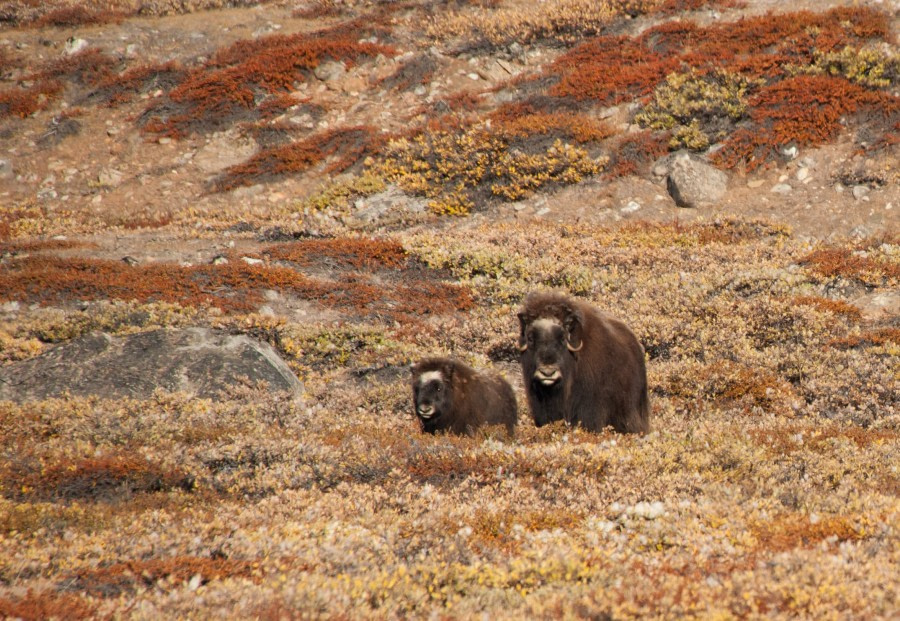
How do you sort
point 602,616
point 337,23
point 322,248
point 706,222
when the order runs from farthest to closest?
point 337,23
point 706,222
point 322,248
point 602,616

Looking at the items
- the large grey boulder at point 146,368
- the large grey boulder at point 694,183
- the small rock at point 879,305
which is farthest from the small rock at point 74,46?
the small rock at point 879,305

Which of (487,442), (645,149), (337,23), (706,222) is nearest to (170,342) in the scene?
(487,442)

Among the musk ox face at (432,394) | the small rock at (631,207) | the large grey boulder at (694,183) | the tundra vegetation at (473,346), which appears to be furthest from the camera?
the small rock at (631,207)

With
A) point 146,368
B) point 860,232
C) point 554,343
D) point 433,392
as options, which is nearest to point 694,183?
point 860,232

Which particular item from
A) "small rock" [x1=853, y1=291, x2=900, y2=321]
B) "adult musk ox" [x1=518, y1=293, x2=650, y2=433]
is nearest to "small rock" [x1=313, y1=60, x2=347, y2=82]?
"small rock" [x1=853, y1=291, x2=900, y2=321]

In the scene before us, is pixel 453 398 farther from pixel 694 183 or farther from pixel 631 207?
pixel 694 183

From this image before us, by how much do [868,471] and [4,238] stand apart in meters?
27.0

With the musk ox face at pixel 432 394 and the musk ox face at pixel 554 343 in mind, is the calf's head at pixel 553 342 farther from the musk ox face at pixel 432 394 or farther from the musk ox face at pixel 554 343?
the musk ox face at pixel 432 394

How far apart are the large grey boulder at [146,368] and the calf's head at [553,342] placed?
5168 millimetres

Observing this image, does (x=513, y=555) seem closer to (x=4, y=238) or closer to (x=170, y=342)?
(x=170, y=342)

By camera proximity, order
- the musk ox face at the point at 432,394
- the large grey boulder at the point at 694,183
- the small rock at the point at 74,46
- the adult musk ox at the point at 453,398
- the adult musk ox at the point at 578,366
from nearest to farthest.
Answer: the adult musk ox at the point at 578,366
the musk ox face at the point at 432,394
the adult musk ox at the point at 453,398
the large grey boulder at the point at 694,183
the small rock at the point at 74,46

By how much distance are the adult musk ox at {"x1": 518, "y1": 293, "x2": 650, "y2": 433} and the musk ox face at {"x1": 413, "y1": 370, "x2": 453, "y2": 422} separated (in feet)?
5.82

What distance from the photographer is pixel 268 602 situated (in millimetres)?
5113

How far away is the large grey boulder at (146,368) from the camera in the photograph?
12.4 metres
